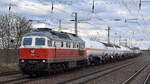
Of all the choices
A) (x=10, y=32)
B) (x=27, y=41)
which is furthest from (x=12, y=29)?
(x=27, y=41)

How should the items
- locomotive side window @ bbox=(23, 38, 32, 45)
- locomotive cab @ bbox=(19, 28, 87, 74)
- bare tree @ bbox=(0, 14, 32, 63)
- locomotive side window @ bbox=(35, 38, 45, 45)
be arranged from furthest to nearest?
bare tree @ bbox=(0, 14, 32, 63) < locomotive side window @ bbox=(23, 38, 32, 45) < locomotive side window @ bbox=(35, 38, 45, 45) < locomotive cab @ bbox=(19, 28, 87, 74)

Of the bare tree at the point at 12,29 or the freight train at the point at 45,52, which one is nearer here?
the freight train at the point at 45,52

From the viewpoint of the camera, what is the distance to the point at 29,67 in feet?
82.3

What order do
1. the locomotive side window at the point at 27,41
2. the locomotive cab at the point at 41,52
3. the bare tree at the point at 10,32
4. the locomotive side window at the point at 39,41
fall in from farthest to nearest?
the bare tree at the point at 10,32 → the locomotive side window at the point at 27,41 → the locomotive side window at the point at 39,41 → the locomotive cab at the point at 41,52

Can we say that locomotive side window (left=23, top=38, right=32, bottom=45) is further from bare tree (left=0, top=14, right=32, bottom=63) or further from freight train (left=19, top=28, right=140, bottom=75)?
bare tree (left=0, top=14, right=32, bottom=63)

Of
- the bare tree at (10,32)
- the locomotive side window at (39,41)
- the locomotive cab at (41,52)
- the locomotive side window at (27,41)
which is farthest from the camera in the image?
the bare tree at (10,32)

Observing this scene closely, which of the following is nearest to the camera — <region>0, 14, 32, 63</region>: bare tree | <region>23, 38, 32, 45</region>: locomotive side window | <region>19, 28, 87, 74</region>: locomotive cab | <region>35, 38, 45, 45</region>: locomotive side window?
<region>19, 28, 87, 74</region>: locomotive cab

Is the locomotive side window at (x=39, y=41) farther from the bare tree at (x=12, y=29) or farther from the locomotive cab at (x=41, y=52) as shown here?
the bare tree at (x=12, y=29)

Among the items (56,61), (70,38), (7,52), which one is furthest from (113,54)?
(56,61)

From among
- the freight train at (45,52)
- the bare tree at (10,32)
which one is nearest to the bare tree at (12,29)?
the bare tree at (10,32)

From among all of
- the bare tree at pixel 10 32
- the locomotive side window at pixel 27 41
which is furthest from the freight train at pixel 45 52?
the bare tree at pixel 10 32

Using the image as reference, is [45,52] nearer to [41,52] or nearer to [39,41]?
[41,52]

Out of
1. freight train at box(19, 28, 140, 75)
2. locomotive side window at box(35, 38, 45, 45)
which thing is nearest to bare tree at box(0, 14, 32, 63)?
freight train at box(19, 28, 140, 75)

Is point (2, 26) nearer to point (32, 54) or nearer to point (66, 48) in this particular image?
point (66, 48)
